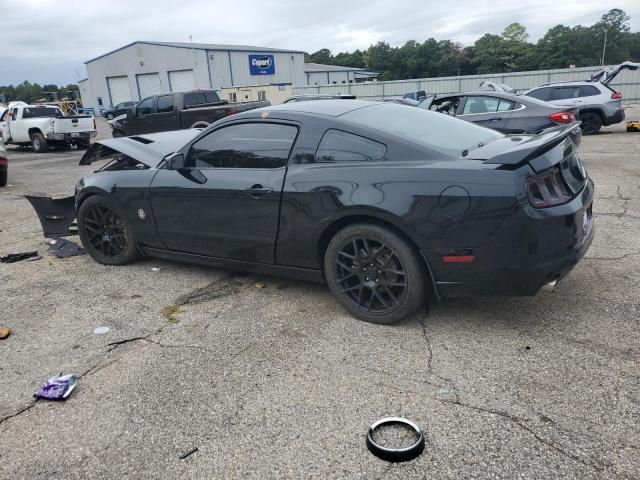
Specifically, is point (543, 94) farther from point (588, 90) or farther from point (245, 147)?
point (245, 147)

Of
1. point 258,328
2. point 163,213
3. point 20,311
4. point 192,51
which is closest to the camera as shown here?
point 258,328

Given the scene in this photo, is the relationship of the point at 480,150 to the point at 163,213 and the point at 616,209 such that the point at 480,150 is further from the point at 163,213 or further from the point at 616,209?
the point at 616,209

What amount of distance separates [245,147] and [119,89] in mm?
52222

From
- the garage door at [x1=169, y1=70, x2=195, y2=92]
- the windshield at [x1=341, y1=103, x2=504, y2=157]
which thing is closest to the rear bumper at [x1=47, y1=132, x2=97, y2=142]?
the windshield at [x1=341, y1=103, x2=504, y2=157]

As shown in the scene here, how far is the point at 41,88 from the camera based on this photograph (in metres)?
98.1

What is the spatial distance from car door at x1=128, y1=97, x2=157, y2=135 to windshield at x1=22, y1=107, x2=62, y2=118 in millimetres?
3784

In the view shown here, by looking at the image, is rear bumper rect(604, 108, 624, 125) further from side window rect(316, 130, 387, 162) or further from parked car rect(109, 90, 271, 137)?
side window rect(316, 130, 387, 162)

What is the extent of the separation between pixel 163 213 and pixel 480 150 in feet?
9.04

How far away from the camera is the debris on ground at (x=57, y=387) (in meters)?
2.94

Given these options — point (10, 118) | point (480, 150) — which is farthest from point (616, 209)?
point (10, 118)

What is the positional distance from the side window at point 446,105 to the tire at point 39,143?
13986 millimetres

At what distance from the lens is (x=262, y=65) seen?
4959 centimetres

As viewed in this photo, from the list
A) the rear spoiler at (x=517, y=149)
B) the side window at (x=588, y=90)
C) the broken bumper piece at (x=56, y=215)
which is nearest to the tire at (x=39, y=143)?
the broken bumper piece at (x=56, y=215)

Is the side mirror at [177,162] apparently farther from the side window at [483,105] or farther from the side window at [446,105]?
the side window at [483,105]
